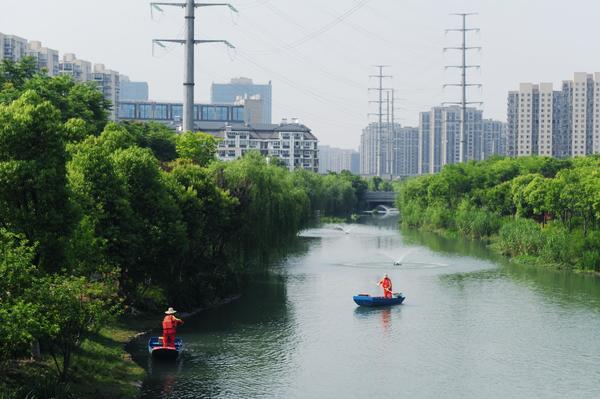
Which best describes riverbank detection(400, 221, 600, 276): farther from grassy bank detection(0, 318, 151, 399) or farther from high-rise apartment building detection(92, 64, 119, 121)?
high-rise apartment building detection(92, 64, 119, 121)

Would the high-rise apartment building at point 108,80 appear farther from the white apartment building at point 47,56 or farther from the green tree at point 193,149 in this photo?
the green tree at point 193,149

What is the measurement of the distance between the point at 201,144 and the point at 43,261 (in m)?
22.6

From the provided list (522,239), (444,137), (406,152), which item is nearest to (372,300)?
(522,239)

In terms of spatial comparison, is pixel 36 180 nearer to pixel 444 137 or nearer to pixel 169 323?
pixel 169 323

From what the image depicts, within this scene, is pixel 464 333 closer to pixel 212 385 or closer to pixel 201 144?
pixel 212 385

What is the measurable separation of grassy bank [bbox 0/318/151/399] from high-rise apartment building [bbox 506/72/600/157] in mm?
100985

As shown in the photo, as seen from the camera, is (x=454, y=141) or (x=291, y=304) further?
(x=454, y=141)

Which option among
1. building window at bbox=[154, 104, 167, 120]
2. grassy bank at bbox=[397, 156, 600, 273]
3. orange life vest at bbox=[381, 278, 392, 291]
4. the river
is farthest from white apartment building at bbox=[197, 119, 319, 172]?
orange life vest at bbox=[381, 278, 392, 291]

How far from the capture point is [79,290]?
15.8 meters

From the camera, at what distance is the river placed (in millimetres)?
18656

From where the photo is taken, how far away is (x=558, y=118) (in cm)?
11638

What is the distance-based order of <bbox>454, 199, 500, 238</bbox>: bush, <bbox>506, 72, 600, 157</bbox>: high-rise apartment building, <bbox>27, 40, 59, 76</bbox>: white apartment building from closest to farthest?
<bbox>454, 199, 500, 238</bbox>: bush, <bbox>27, 40, 59, 76</bbox>: white apartment building, <bbox>506, 72, 600, 157</bbox>: high-rise apartment building

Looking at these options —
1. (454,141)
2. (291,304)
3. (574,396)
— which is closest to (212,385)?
(574,396)

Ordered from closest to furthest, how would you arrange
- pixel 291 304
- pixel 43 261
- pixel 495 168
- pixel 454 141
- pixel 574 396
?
1. pixel 43 261
2. pixel 574 396
3. pixel 291 304
4. pixel 495 168
5. pixel 454 141
